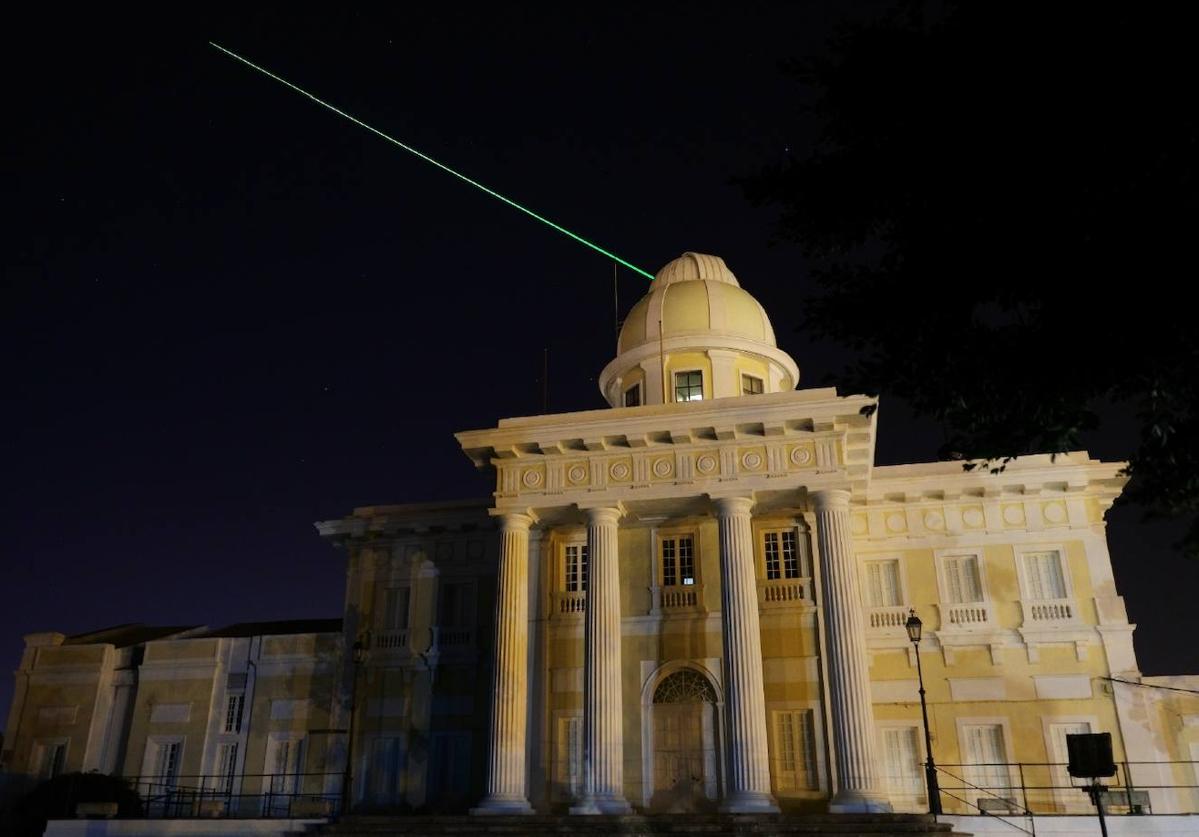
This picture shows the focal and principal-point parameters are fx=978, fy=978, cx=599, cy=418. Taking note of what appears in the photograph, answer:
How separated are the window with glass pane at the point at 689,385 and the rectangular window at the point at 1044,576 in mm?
10753

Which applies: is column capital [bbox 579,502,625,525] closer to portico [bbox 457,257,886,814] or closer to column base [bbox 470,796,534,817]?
portico [bbox 457,257,886,814]

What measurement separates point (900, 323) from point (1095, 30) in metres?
3.79

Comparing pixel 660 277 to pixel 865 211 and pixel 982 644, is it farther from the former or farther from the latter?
pixel 865 211

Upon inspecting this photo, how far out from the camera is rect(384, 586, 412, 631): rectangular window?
30663mm

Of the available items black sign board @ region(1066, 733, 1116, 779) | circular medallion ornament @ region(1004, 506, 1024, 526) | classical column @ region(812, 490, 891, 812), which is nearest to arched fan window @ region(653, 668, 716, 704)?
classical column @ region(812, 490, 891, 812)

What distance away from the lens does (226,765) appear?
100ft

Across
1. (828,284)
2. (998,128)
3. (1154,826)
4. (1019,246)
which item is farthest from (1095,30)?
(1154,826)

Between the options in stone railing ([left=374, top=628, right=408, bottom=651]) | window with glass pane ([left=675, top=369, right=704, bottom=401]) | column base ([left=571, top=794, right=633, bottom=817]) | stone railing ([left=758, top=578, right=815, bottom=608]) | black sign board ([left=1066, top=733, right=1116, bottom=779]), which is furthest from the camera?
window with glass pane ([left=675, top=369, right=704, bottom=401])

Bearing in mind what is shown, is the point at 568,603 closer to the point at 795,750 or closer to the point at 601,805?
the point at 601,805

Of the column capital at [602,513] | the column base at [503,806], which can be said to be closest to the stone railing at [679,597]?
the column capital at [602,513]

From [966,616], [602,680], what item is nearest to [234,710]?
[602,680]

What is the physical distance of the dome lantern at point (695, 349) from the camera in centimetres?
3161

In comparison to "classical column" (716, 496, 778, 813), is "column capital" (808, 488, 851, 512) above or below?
above

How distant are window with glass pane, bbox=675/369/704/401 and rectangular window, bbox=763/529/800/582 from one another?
5.70 m
